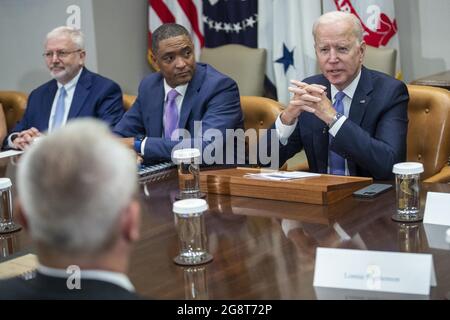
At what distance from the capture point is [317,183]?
2656mm

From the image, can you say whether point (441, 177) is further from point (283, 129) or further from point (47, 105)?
point (47, 105)

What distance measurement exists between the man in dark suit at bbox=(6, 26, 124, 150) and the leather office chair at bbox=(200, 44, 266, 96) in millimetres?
1233

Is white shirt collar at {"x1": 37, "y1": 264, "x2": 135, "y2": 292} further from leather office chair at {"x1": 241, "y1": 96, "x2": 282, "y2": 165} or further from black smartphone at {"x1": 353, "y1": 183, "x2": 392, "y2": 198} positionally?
leather office chair at {"x1": 241, "y1": 96, "x2": 282, "y2": 165}

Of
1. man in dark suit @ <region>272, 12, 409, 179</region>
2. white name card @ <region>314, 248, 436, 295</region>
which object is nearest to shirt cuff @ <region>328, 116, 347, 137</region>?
man in dark suit @ <region>272, 12, 409, 179</region>

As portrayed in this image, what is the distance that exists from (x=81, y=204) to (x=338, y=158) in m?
2.31

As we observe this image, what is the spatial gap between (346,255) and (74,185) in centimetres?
94

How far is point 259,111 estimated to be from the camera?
3830 mm

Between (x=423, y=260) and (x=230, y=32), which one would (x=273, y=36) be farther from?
(x=423, y=260)

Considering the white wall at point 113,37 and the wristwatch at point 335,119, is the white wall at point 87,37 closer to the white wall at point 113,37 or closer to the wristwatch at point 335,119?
the white wall at point 113,37

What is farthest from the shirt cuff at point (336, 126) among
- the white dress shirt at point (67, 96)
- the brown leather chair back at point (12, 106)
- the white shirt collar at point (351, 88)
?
the brown leather chair back at point (12, 106)

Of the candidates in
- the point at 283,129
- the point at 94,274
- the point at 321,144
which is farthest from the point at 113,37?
the point at 94,274

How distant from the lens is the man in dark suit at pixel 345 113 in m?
3.10

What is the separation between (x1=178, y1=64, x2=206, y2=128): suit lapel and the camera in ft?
12.5
